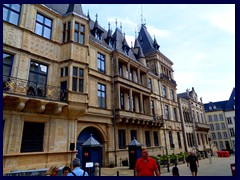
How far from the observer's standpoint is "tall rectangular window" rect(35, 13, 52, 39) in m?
12.9

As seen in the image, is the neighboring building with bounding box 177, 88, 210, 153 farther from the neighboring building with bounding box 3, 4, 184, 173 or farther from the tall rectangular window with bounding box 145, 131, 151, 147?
the neighboring building with bounding box 3, 4, 184, 173

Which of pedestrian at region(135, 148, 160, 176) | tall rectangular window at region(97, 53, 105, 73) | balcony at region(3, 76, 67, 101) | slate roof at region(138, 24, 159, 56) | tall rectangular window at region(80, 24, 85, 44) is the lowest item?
pedestrian at region(135, 148, 160, 176)

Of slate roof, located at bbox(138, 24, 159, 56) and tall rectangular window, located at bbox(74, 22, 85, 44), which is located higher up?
slate roof, located at bbox(138, 24, 159, 56)

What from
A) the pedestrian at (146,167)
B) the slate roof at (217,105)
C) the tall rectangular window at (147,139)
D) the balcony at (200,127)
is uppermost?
the slate roof at (217,105)

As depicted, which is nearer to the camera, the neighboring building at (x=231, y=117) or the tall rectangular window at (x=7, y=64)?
the tall rectangular window at (x=7, y=64)

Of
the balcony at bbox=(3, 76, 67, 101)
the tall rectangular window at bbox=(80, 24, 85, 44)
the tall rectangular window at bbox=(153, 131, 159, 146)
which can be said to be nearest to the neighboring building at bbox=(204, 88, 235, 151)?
the tall rectangular window at bbox=(153, 131, 159, 146)

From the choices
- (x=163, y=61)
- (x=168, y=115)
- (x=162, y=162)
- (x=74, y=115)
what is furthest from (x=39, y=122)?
(x=163, y=61)

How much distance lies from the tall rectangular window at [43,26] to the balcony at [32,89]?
13.0ft

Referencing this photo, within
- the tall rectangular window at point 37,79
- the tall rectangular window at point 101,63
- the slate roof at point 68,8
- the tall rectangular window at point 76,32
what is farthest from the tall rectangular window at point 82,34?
the tall rectangular window at point 37,79

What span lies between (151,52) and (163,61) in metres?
3.10

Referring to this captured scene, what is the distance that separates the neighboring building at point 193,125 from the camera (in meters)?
31.9

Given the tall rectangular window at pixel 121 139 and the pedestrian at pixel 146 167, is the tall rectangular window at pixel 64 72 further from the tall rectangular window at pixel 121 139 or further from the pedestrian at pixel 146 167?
the pedestrian at pixel 146 167

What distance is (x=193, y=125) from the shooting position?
35.4 meters
